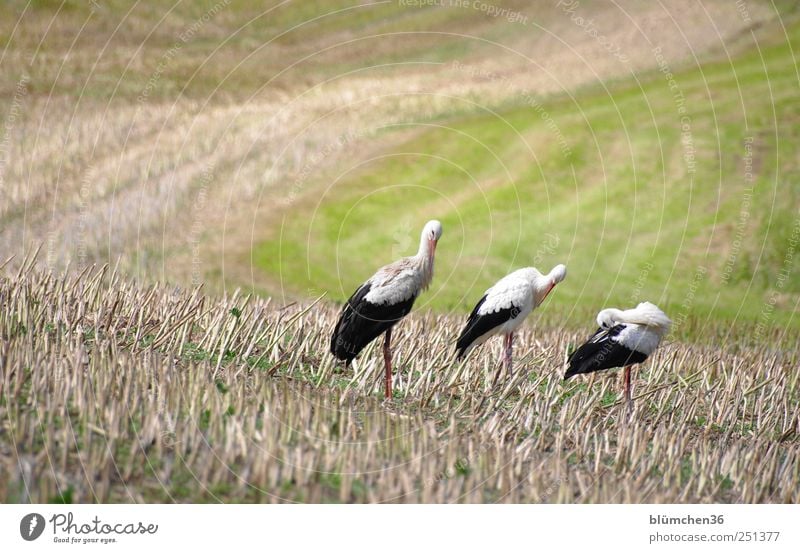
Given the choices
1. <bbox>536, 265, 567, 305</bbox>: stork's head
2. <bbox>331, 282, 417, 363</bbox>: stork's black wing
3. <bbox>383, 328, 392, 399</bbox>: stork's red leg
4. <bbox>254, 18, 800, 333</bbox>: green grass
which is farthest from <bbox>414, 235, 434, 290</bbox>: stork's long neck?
<bbox>254, 18, 800, 333</bbox>: green grass

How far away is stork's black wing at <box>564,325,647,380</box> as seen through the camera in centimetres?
962

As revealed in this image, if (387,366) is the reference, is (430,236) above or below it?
above

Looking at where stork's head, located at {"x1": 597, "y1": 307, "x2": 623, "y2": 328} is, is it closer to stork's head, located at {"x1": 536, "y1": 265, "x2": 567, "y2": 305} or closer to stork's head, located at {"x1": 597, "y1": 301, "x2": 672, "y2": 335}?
stork's head, located at {"x1": 597, "y1": 301, "x2": 672, "y2": 335}

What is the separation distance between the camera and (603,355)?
9609 mm

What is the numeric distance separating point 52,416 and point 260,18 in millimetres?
23538

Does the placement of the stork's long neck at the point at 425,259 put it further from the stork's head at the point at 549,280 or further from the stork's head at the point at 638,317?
the stork's head at the point at 638,317

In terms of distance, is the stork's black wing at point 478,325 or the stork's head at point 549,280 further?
the stork's head at point 549,280

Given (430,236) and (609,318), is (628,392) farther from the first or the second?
(430,236)

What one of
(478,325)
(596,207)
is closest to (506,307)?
(478,325)

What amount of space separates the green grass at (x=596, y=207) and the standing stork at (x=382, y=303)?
21.3 feet

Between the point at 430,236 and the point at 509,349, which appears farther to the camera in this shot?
the point at 509,349

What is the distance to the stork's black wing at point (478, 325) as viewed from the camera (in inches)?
402

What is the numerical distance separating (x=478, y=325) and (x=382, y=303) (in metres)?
1.31

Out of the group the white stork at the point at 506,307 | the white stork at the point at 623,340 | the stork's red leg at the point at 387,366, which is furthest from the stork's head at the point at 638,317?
the stork's red leg at the point at 387,366
